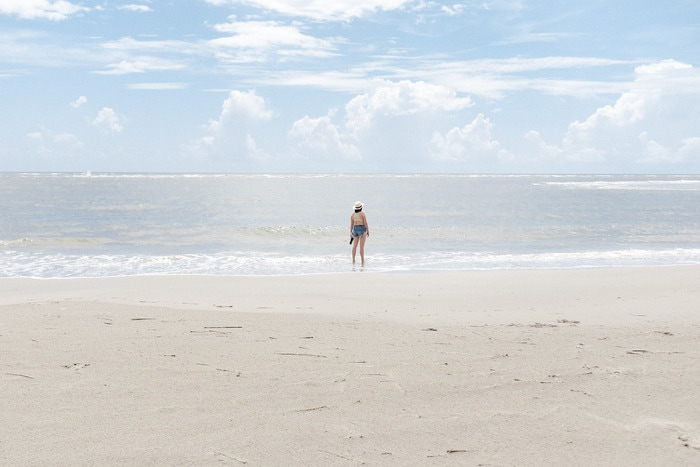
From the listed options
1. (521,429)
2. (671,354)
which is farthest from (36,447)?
(671,354)

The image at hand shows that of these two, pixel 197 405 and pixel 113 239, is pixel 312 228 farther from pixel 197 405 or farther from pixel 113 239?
pixel 197 405

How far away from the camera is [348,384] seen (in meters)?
4.48

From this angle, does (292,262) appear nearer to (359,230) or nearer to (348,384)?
(359,230)

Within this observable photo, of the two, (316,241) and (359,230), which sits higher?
(359,230)

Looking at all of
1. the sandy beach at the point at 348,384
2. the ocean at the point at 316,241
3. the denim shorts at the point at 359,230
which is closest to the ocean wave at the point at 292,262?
the ocean at the point at 316,241

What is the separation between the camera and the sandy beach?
11.2 feet

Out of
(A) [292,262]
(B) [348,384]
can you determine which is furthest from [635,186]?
(B) [348,384]

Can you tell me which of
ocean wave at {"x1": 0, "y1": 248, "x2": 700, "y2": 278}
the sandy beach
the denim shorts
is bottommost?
ocean wave at {"x1": 0, "y1": 248, "x2": 700, "y2": 278}

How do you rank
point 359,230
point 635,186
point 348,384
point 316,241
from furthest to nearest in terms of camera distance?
point 635,186 → point 316,241 → point 359,230 → point 348,384

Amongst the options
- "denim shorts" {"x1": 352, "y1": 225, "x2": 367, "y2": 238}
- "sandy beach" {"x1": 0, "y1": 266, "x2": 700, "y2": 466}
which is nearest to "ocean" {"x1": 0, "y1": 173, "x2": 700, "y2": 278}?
"denim shorts" {"x1": 352, "y1": 225, "x2": 367, "y2": 238}

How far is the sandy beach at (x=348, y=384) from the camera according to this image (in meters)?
3.41

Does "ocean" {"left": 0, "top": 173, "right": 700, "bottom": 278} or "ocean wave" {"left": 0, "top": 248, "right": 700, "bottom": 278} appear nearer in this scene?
"ocean wave" {"left": 0, "top": 248, "right": 700, "bottom": 278}

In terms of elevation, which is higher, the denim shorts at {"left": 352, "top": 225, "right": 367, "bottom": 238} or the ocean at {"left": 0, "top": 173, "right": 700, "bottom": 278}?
the denim shorts at {"left": 352, "top": 225, "right": 367, "bottom": 238}

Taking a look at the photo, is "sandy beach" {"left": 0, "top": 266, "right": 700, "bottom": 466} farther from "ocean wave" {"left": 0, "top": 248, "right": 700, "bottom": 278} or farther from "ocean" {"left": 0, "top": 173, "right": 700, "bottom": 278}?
"ocean" {"left": 0, "top": 173, "right": 700, "bottom": 278}
